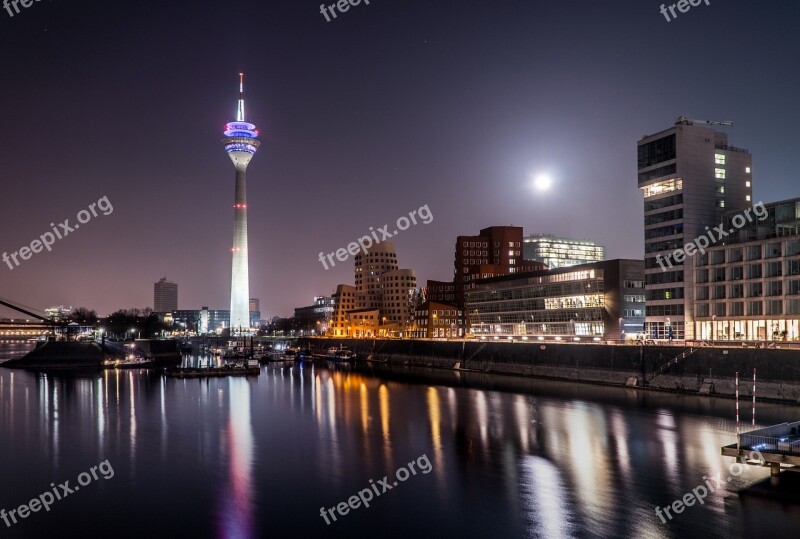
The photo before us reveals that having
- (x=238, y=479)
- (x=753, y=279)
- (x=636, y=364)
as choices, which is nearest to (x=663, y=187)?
(x=753, y=279)

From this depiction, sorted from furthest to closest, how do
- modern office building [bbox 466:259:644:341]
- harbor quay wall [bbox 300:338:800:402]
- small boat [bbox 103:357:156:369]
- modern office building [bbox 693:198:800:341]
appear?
1. small boat [bbox 103:357:156:369]
2. modern office building [bbox 466:259:644:341]
3. modern office building [bbox 693:198:800:341]
4. harbor quay wall [bbox 300:338:800:402]

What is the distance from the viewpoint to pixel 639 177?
10094 cm

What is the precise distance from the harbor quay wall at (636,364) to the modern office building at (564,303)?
16.1 m

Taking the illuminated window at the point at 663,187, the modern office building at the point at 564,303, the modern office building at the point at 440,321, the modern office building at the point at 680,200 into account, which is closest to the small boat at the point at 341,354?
the modern office building at the point at 440,321

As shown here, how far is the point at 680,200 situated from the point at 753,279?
16.6 metres

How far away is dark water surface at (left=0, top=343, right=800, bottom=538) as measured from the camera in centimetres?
3027

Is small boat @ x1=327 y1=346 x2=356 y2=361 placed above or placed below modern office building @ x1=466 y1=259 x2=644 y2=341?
below

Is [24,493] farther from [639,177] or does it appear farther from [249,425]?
[639,177]

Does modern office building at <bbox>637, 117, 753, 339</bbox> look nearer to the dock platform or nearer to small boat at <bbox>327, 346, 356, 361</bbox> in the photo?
the dock platform

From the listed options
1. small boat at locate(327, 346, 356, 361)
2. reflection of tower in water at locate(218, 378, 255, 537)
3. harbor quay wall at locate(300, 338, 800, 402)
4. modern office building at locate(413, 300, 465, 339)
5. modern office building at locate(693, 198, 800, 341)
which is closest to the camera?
reflection of tower in water at locate(218, 378, 255, 537)

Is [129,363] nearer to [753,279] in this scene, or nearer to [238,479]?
[238,479]

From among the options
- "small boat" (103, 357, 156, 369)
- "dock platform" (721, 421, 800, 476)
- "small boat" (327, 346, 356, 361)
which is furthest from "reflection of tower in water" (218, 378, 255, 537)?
"small boat" (327, 346, 356, 361)

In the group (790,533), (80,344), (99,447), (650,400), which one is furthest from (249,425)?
(80,344)

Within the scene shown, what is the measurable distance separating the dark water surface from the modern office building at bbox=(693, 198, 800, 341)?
2160 cm
